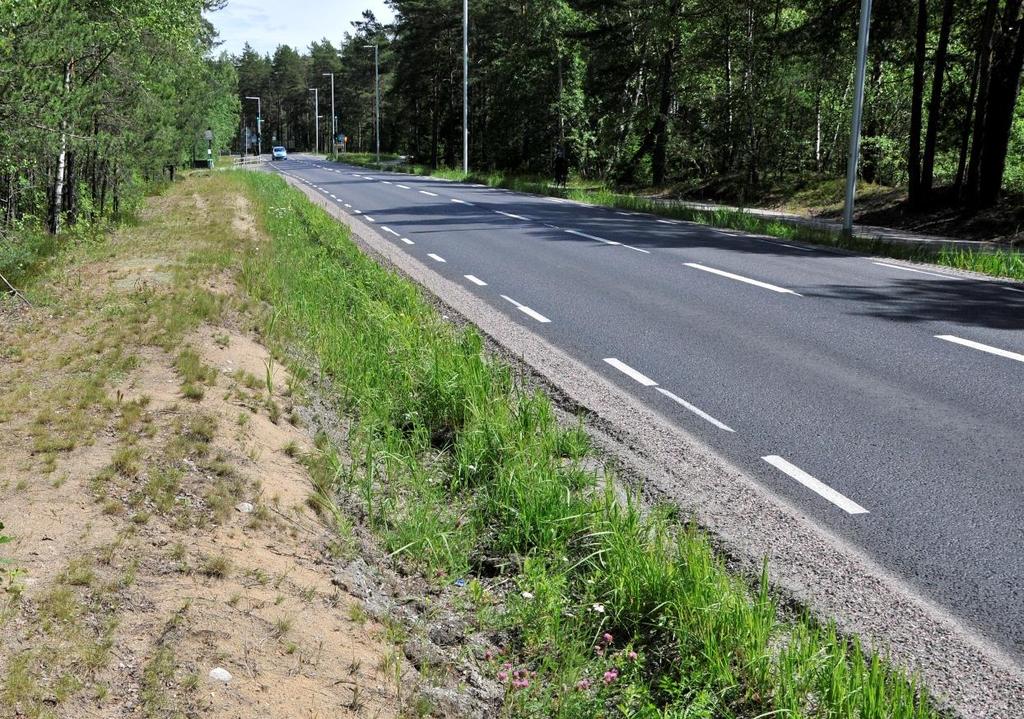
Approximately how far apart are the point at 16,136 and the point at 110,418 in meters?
6.08

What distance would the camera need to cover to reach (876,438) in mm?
6027

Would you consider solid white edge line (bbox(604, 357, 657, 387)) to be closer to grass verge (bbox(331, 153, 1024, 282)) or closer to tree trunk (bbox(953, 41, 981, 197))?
grass verge (bbox(331, 153, 1024, 282))

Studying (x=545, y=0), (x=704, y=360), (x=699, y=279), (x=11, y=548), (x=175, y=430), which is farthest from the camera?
(x=545, y=0)

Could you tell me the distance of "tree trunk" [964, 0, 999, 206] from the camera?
70.3 ft

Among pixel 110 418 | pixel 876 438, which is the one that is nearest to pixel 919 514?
pixel 876 438

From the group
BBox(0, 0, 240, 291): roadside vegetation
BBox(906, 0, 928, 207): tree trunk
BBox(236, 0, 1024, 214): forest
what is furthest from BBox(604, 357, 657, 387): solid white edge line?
BBox(906, 0, 928, 207): tree trunk

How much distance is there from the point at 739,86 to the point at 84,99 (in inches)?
1057

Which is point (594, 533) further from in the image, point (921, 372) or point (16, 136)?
point (16, 136)

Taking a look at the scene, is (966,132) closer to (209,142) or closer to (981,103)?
(981,103)

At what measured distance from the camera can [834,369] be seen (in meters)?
7.88

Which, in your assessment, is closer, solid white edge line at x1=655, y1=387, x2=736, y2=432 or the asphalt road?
the asphalt road

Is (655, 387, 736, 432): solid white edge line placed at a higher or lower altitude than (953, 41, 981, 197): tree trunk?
lower

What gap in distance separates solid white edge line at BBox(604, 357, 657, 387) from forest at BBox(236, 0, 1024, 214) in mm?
17183

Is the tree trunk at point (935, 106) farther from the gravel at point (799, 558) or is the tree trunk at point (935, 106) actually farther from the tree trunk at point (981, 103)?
the gravel at point (799, 558)
